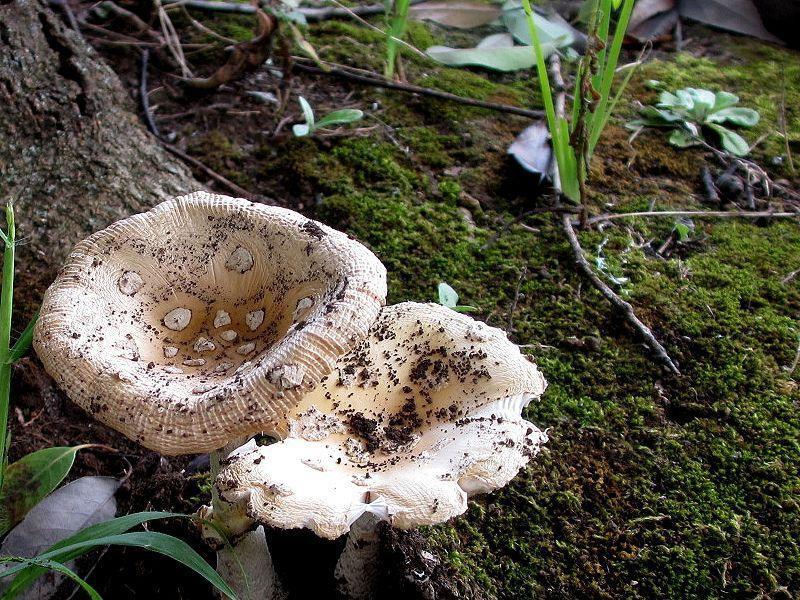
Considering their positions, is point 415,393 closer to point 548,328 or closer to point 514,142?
point 548,328

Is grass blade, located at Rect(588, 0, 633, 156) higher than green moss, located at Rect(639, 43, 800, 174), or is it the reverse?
grass blade, located at Rect(588, 0, 633, 156)

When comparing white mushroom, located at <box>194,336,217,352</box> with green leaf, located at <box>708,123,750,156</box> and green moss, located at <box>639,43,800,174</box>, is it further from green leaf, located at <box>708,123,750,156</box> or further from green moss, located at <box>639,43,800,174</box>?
green moss, located at <box>639,43,800,174</box>

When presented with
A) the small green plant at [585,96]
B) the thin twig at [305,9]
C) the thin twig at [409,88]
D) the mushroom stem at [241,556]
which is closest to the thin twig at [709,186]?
the small green plant at [585,96]

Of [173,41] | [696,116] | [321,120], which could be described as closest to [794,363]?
[696,116]

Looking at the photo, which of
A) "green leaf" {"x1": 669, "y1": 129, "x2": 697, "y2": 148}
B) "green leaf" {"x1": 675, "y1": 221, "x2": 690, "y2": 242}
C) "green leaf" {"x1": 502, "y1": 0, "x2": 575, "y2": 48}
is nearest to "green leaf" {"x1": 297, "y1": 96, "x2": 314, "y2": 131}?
"green leaf" {"x1": 502, "y1": 0, "x2": 575, "y2": 48}

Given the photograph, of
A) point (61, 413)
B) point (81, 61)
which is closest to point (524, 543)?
point (61, 413)

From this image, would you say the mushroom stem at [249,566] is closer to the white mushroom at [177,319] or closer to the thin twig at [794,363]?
the white mushroom at [177,319]
